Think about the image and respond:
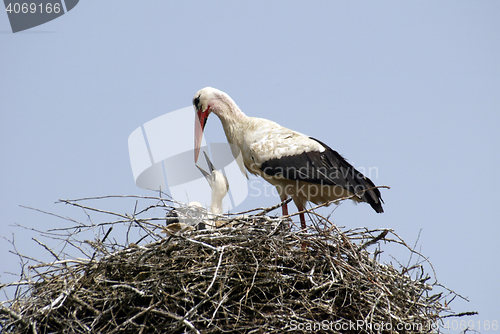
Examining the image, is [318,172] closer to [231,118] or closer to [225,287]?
[231,118]

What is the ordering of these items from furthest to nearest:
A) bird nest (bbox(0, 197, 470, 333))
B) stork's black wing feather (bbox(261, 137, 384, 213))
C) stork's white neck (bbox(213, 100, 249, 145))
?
stork's white neck (bbox(213, 100, 249, 145))
stork's black wing feather (bbox(261, 137, 384, 213))
bird nest (bbox(0, 197, 470, 333))

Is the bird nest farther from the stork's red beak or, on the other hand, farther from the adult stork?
the stork's red beak

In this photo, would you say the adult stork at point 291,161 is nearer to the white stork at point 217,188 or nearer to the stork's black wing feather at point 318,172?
the stork's black wing feather at point 318,172

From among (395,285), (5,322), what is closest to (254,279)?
(395,285)

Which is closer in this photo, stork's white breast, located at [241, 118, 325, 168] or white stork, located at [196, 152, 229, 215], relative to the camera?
stork's white breast, located at [241, 118, 325, 168]

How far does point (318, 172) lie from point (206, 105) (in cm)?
126

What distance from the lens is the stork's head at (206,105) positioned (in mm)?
4852

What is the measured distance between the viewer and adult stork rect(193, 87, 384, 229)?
439 centimetres

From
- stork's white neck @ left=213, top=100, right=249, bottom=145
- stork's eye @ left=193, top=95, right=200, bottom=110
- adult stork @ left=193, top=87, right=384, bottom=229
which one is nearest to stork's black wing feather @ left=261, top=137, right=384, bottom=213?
adult stork @ left=193, top=87, right=384, bottom=229

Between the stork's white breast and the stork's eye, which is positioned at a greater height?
the stork's eye

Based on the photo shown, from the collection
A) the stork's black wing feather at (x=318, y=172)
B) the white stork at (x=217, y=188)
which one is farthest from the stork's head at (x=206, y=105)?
the stork's black wing feather at (x=318, y=172)

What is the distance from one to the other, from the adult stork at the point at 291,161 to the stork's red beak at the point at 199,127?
0.44 feet

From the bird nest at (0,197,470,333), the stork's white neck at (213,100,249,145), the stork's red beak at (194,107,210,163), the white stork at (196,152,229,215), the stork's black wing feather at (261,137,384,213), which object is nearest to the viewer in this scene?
the bird nest at (0,197,470,333)

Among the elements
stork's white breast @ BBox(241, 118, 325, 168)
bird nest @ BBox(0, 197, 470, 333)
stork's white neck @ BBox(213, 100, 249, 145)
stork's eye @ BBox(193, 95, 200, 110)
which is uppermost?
stork's eye @ BBox(193, 95, 200, 110)
